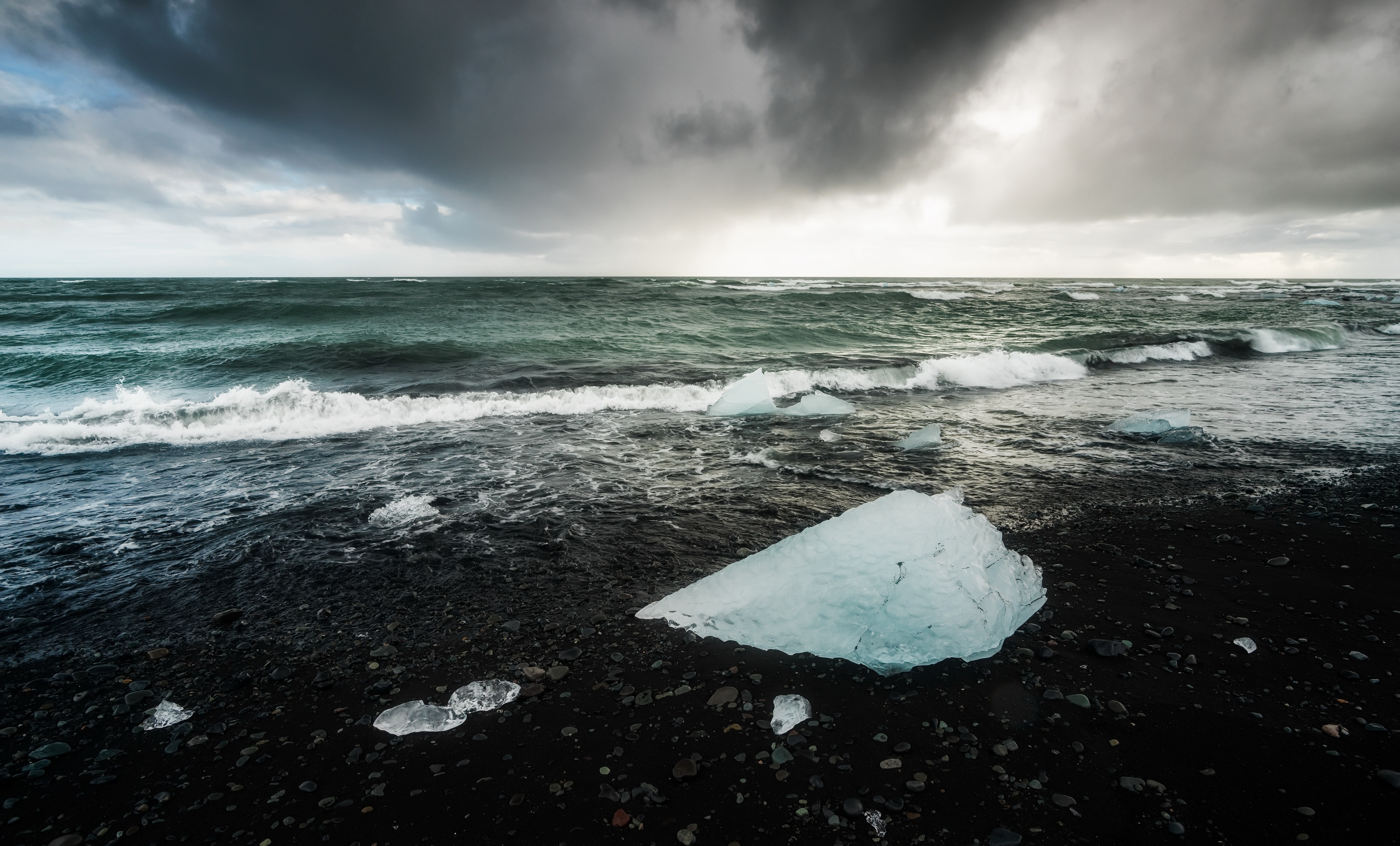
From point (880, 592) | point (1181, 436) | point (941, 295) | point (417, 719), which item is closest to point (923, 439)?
point (1181, 436)

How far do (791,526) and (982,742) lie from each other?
2965mm

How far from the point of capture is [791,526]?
19.1ft

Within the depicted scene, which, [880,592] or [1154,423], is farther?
[1154,423]

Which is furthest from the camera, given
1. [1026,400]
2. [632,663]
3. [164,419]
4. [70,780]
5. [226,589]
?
[1026,400]

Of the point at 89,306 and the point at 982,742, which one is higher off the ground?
the point at 89,306

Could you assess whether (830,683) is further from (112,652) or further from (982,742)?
(112,652)

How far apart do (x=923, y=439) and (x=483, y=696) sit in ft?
23.4

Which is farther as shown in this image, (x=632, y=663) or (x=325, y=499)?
(x=325, y=499)

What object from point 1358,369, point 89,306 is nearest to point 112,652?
point 1358,369

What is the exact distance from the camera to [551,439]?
9.26 metres

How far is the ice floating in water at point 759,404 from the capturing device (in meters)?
10.7

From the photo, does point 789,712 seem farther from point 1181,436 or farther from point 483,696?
point 1181,436

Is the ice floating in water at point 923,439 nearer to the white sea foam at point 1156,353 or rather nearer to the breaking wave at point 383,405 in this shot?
the breaking wave at point 383,405

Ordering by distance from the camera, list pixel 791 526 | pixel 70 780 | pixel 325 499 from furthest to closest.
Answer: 1. pixel 325 499
2. pixel 791 526
3. pixel 70 780
